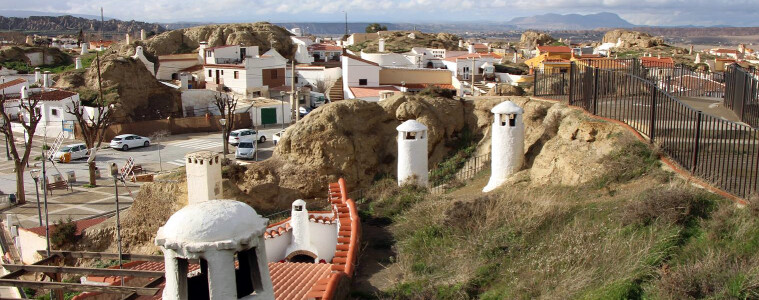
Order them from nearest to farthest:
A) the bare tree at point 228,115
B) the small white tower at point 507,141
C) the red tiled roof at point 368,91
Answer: the small white tower at point 507,141 → the bare tree at point 228,115 → the red tiled roof at point 368,91

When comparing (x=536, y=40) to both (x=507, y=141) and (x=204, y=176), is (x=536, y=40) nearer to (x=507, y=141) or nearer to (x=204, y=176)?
(x=204, y=176)

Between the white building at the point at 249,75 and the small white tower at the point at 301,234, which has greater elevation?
the white building at the point at 249,75

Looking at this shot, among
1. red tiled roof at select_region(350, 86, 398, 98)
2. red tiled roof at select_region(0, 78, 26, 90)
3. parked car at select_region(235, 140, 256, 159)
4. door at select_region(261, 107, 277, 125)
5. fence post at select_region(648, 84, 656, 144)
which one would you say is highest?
fence post at select_region(648, 84, 656, 144)

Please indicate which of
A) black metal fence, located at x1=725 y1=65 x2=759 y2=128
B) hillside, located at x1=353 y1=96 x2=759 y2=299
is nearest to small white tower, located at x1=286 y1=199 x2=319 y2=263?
hillside, located at x1=353 y1=96 x2=759 y2=299

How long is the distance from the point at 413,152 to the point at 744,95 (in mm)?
7891

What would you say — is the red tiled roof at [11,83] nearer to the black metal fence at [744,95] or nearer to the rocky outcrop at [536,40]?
the black metal fence at [744,95]

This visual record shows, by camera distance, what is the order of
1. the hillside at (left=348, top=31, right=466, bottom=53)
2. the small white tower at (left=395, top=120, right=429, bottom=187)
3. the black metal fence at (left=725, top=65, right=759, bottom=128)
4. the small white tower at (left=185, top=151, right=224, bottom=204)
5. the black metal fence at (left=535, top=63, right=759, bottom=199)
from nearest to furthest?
the black metal fence at (left=535, top=63, right=759, bottom=199) → the black metal fence at (left=725, top=65, right=759, bottom=128) → the small white tower at (left=395, top=120, right=429, bottom=187) → the small white tower at (left=185, top=151, right=224, bottom=204) → the hillside at (left=348, top=31, right=466, bottom=53)

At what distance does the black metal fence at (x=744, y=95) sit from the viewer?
557 inches

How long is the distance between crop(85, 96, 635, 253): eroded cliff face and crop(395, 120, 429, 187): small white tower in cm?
331

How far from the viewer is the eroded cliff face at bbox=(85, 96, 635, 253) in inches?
816

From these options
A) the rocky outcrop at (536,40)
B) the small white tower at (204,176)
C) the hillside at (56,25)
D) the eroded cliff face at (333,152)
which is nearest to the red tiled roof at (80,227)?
the eroded cliff face at (333,152)

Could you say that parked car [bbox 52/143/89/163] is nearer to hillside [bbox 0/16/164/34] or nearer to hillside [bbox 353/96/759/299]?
hillside [bbox 353/96/759/299]

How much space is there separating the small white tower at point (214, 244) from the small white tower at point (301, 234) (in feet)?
26.7

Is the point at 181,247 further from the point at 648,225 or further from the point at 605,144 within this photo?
the point at 605,144
